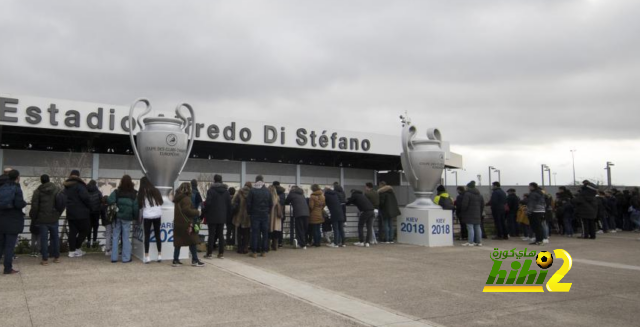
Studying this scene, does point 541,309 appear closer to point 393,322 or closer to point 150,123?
point 393,322

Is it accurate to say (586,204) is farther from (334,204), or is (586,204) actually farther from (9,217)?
(9,217)

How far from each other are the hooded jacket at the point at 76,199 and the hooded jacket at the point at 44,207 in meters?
0.55

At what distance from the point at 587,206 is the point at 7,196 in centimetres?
1437

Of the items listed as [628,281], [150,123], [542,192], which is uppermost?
[150,123]

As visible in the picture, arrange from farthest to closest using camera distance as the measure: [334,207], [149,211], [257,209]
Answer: [334,207] → [257,209] → [149,211]

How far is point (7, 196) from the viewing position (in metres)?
7.27

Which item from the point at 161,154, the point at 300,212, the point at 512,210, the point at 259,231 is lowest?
the point at 259,231

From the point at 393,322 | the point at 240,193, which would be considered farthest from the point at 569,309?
the point at 240,193

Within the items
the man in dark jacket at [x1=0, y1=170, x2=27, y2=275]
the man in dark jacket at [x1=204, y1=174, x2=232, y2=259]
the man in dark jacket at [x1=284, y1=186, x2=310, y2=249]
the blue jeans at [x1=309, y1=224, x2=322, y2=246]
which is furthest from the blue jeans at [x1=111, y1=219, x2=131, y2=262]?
the blue jeans at [x1=309, y1=224, x2=322, y2=246]

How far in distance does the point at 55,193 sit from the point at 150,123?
2214mm

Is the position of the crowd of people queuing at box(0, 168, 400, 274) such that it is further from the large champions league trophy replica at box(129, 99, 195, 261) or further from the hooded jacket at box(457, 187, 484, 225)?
the hooded jacket at box(457, 187, 484, 225)

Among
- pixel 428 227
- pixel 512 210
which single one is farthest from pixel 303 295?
pixel 512 210

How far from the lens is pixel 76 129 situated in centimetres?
2159

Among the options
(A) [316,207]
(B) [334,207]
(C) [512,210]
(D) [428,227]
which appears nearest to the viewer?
(A) [316,207]
